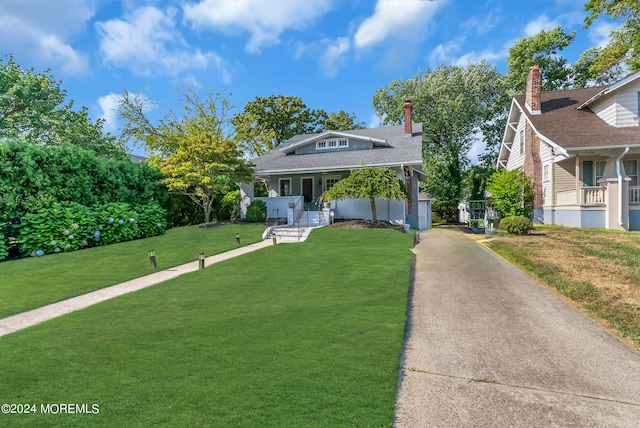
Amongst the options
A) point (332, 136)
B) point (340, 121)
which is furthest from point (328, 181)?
point (340, 121)

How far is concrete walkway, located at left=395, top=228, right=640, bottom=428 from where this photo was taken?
2855 millimetres

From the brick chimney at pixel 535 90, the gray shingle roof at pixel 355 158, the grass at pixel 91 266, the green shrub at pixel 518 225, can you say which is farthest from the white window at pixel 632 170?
the grass at pixel 91 266

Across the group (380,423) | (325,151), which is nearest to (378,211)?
(325,151)

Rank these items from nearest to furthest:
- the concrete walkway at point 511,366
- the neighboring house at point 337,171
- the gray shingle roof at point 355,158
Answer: the concrete walkway at point 511,366 → the gray shingle roof at point 355,158 → the neighboring house at point 337,171

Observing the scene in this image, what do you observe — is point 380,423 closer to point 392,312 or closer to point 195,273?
point 392,312

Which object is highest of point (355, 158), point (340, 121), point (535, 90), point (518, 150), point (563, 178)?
point (340, 121)

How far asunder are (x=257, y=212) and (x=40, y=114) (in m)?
Result: 16.5

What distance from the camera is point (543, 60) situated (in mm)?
29219

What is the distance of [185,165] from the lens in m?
17.2

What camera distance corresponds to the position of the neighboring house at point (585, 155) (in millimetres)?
15352

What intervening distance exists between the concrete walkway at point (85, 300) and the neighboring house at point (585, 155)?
1811cm

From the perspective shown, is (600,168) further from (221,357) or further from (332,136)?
(221,357)

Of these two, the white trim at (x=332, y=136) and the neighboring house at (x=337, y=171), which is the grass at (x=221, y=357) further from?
the white trim at (x=332, y=136)

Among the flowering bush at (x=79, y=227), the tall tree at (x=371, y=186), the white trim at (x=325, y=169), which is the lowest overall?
the flowering bush at (x=79, y=227)
